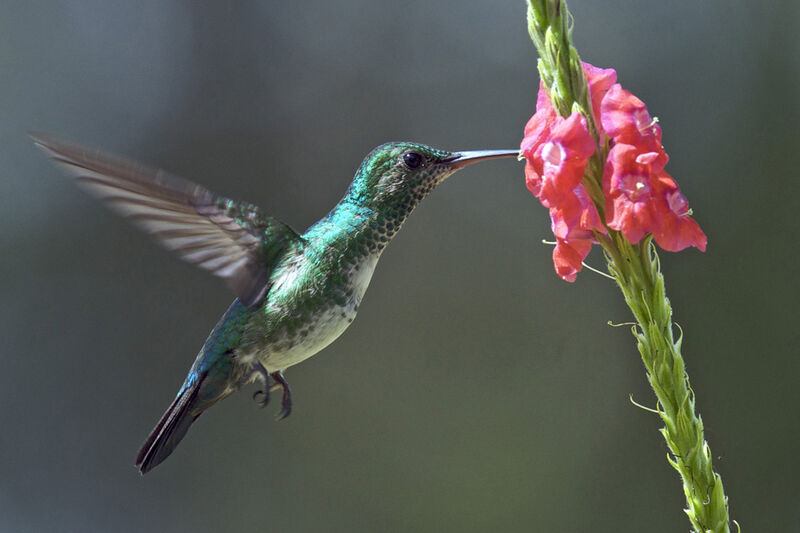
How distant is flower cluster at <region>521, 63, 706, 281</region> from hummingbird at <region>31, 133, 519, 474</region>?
52 cm

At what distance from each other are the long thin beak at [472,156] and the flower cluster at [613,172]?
1.33ft

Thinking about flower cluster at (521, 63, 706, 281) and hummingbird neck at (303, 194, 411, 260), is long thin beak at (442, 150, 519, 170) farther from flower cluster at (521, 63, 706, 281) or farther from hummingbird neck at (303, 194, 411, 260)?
flower cluster at (521, 63, 706, 281)

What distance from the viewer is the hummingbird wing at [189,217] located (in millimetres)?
1535

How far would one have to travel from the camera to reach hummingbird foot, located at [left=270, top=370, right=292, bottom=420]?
1796 mm

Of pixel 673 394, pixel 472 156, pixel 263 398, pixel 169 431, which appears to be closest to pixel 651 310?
pixel 673 394

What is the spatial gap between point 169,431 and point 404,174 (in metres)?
0.81

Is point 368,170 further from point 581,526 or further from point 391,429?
point 581,526

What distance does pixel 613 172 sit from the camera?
1037 millimetres

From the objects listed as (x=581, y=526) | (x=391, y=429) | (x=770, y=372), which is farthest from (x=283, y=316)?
(x=770, y=372)

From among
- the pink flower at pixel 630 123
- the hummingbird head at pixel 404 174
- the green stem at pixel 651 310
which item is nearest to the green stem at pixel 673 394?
the green stem at pixel 651 310

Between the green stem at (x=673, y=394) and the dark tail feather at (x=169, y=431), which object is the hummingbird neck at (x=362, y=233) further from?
the green stem at (x=673, y=394)

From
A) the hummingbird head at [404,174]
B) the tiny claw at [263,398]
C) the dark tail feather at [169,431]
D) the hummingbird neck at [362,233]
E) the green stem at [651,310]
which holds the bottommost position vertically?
the dark tail feather at [169,431]

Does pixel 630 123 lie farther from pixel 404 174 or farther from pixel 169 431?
pixel 169 431

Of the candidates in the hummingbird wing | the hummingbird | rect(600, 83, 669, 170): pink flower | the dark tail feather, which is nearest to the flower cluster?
rect(600, 83, 669, 170): pink flower
